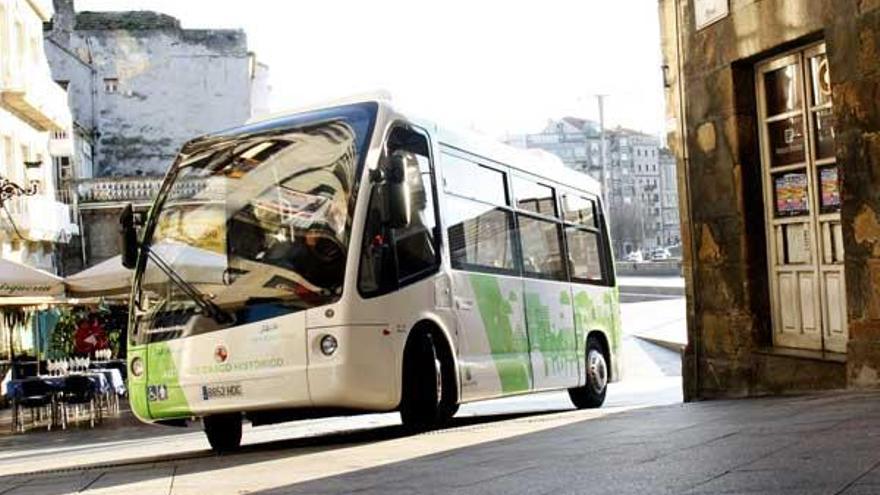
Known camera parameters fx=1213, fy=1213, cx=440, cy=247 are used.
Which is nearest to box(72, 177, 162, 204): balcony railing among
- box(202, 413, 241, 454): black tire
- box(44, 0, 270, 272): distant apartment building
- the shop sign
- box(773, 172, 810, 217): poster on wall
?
box(44, 0, 270, 272): distant apartment building

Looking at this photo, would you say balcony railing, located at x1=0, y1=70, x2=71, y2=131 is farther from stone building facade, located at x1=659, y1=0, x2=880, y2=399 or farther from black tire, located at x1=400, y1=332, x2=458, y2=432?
black tire, located at x1=400, y1=332, x2=458, y2=432

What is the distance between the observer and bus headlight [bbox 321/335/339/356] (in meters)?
9.92

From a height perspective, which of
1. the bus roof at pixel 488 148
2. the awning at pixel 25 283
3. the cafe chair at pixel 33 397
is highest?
the bus roof at pixel 488 148

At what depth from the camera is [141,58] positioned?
47.1 m

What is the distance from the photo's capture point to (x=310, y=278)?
10.1 m

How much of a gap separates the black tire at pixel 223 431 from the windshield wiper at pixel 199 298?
1492 mm

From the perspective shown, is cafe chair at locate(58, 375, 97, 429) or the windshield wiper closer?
the windshield wiper

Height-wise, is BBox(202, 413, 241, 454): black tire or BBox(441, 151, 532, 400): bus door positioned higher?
BBox(441, 151, 532, 400): bus door

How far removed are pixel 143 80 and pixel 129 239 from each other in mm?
37660

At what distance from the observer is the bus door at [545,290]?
1412cm

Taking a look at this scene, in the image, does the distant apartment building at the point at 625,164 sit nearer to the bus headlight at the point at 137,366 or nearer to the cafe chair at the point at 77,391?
the cafe chair at the point at 77,391

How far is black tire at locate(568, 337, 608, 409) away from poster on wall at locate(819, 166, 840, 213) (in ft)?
15.8

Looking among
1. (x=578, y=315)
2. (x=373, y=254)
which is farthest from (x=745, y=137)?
(x=373, y=254)

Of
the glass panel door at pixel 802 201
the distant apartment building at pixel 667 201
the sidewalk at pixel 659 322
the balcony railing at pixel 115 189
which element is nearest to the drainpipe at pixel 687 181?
the glass panel door at pixel 802 201
